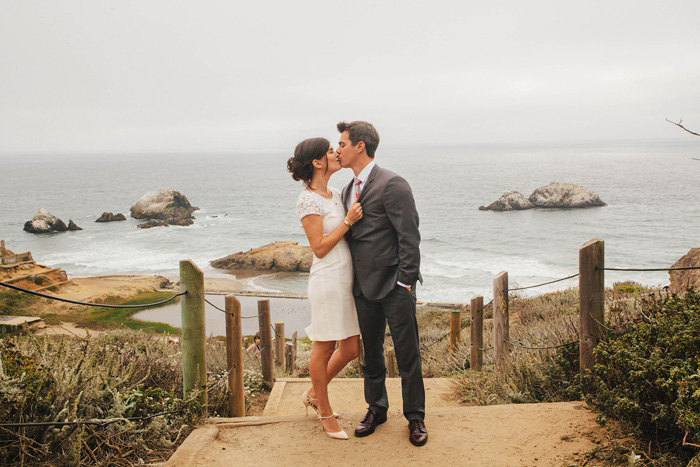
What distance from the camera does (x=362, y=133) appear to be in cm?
411

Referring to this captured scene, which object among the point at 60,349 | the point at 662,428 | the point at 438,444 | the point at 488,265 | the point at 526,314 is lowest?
the point at 488,265

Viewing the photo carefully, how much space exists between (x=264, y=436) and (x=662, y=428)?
8.61 feet

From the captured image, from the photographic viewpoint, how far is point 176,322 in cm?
2617

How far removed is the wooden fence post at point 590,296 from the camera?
481cm

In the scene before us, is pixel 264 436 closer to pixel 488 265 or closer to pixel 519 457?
pixel 519 457

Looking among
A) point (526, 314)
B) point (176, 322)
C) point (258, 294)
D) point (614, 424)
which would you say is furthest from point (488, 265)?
point (614, 424)

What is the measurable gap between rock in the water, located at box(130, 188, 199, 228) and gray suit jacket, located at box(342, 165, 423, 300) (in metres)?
66.6

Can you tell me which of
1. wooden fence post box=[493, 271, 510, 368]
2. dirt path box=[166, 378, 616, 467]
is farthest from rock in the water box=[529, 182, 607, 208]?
dirt path box=[166, 378, 616, 467]

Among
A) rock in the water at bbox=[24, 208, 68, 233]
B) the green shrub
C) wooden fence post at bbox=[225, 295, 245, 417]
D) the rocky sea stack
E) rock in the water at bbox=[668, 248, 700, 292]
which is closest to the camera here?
the green shrub

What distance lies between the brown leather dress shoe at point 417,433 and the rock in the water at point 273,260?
3740 centimetres

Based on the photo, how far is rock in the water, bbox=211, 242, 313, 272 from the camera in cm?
4206

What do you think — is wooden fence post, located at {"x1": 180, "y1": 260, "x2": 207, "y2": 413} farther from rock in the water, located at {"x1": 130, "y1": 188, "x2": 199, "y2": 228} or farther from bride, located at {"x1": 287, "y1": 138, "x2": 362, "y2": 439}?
rock in the water, located at {"x1": 130, "y1": 188, "x2": 199, "y2": 228}

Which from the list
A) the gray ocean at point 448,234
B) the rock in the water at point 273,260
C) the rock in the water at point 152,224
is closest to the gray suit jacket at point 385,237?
the gray ocean at point 448,234

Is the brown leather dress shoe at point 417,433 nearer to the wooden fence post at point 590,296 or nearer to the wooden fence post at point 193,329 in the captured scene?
the wooden fence post at point 590,296
